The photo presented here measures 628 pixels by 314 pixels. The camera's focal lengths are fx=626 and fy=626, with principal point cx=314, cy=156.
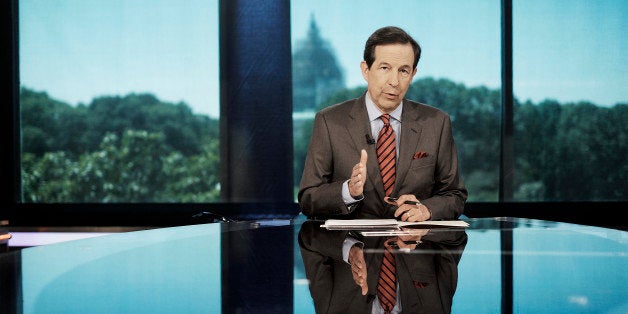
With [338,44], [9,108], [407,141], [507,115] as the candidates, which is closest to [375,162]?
[407,141]

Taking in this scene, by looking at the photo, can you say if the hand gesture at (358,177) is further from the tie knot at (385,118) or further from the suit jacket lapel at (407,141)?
the tie knot at (385,118)

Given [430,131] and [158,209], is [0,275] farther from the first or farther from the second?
[158,209]

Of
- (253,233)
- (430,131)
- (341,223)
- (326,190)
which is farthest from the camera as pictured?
(430,131)

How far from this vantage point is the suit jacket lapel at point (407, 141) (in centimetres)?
242

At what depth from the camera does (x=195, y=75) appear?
482 centimetres

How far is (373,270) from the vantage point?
1.20 m

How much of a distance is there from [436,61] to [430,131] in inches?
91.9

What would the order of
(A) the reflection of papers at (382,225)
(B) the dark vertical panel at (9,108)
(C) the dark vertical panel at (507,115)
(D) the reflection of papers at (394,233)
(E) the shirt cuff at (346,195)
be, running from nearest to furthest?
(D) the reflection of papers at (394,233) < (A) the reflection of papers at (382,225) < (E) the shirt cuff at (346,195) < (C) the dark vertical panel at (507,115) < (B) the dark vertical panel at (9,108)

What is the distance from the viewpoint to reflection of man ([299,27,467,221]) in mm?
2424

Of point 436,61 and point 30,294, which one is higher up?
point 436,61

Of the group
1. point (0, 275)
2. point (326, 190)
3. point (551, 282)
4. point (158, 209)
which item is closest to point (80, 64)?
point (158, 209)

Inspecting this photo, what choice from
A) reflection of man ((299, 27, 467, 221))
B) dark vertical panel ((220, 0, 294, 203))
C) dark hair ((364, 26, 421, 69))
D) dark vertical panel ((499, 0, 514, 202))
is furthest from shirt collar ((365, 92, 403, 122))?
dark vertical panel ((499, 0, 514, 202))

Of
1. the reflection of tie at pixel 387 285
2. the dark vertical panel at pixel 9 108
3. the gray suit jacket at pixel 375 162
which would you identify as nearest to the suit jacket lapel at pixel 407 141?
the gray suit jacket at pixel 375 162

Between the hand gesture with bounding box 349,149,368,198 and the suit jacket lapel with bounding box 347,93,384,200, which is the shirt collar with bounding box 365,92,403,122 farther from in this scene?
the hand gesture with bounding box 349,149,368,198
